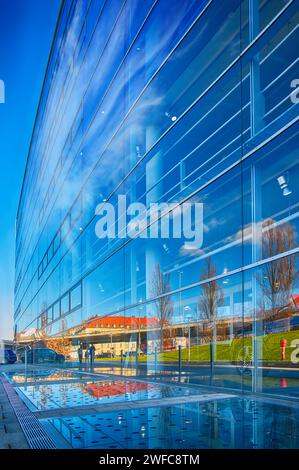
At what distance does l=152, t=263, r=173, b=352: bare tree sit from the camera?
15984mm

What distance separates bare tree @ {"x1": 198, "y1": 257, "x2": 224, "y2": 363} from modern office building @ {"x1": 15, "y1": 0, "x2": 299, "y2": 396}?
47mm

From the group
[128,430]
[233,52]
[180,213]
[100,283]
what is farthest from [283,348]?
[100,283]

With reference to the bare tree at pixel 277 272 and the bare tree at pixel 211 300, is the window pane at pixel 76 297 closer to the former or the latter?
the bare tree at pixel 211 300

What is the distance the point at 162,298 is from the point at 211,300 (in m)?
2.74

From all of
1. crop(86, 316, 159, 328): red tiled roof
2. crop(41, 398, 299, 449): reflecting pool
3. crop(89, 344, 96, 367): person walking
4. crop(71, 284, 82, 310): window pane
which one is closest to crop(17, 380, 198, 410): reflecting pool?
crop(41, 398, 299, 449): reflecting pool

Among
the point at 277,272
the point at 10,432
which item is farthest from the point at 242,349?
the point at 10,432

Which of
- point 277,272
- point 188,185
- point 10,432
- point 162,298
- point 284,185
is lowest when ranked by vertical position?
point 10,432

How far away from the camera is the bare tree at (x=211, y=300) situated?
546 inches

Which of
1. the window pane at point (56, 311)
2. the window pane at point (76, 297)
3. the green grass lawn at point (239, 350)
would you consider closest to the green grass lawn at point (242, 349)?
the green grass lawn at point (239, 350)

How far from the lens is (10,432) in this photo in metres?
6.30

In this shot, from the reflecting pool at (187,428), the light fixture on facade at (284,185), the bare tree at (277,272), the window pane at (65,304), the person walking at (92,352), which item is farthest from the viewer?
the window pane at (65,304)

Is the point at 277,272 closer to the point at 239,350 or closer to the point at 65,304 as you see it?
the point at 239,350

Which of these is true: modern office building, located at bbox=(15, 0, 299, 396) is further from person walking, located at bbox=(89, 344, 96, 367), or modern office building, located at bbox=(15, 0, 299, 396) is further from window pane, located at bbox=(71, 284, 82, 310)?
person walking, located at bbox=(89, 344, 96, 367)

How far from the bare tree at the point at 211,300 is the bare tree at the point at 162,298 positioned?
5.02 ft
